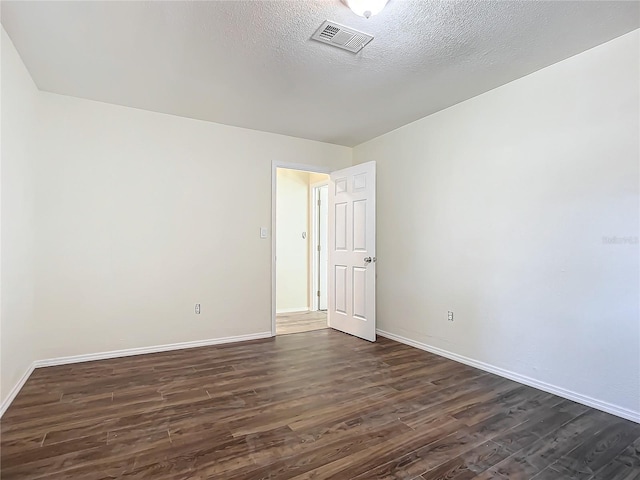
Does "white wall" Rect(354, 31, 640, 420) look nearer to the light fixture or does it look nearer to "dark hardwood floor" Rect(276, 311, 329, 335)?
"dark hardwood floor" Rect(276, 311, 329, 335)

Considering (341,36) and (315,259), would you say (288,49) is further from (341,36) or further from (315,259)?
(315,259)

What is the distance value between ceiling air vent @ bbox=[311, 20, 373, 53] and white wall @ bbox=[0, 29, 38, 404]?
6.56 feet

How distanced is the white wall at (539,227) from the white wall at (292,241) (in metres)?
2.34

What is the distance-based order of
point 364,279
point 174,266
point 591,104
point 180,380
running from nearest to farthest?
point 591,104 < point 180,380 < point 174,266 < point 364,279

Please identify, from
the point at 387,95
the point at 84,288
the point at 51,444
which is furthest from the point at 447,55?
the point at 84,288

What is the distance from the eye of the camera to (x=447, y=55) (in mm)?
2461

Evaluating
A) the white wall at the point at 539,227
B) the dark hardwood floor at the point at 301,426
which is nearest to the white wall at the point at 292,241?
the white wall at the point at 539,227

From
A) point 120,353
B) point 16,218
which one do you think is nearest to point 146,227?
point 16,218

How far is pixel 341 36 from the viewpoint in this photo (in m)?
2.21

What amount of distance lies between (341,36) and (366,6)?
39 cm

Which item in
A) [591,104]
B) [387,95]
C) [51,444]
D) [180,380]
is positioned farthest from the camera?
[387,95]

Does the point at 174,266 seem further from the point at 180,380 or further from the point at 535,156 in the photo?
the point at 535,156

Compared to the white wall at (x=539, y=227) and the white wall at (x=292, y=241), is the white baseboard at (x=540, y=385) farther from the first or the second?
the white wall at (x=292, y=241)

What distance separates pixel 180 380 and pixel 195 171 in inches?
84.1
